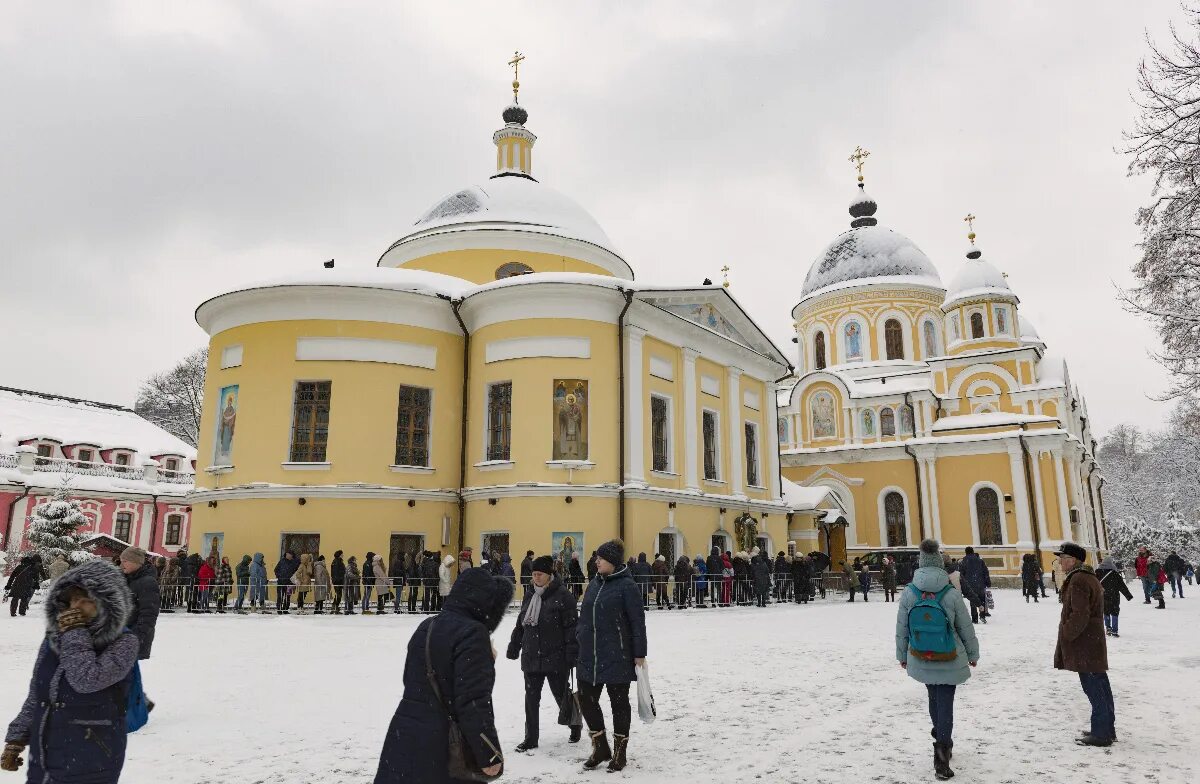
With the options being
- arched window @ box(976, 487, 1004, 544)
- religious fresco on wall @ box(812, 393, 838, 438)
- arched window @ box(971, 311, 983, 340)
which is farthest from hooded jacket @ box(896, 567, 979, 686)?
arched window @ box(971, 311, 983, 340)

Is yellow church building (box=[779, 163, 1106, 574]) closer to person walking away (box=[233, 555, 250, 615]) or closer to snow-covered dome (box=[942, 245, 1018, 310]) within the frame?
snow-covered dome (box=[942, 245, 1018, 310])

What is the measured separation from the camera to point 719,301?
25.6 m

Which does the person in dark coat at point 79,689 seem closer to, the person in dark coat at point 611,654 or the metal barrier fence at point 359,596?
the person in dark coat at point 611,654

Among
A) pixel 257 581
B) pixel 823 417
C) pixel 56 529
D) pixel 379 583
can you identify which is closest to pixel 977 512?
pixel 823 417

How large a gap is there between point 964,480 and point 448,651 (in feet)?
123

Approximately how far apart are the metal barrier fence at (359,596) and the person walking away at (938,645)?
1085cm

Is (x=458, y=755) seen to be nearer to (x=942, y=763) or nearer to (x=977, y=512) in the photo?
(x=942, y=763)

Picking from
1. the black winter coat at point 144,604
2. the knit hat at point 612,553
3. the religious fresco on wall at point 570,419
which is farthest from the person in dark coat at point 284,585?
the knit hat at point 612,553

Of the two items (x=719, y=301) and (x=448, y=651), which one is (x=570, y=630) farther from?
(x=719, y=301)

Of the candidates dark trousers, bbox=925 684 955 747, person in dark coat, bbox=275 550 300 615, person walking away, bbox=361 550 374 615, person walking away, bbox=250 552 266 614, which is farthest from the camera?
person walking away, bbox=250 552 266 614

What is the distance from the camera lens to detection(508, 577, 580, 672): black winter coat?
6.48 meters

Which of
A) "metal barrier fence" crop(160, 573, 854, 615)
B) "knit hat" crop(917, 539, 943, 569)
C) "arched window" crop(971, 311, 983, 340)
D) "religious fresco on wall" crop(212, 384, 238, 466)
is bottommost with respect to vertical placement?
"metal barrier fence" crop(160, 573, 854, 615)

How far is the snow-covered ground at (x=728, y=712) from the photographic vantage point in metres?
5.84

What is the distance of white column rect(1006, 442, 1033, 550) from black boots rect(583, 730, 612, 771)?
110ft
